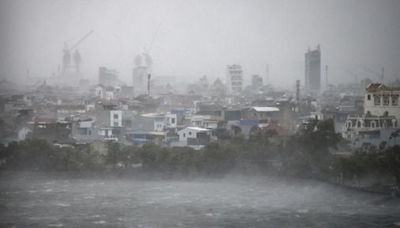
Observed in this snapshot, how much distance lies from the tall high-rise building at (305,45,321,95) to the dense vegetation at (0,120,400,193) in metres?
2.62

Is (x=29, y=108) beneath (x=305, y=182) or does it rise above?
above

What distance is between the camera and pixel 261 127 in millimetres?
9672

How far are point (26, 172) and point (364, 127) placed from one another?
4.80 m

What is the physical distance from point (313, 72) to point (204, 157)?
13.4 feet

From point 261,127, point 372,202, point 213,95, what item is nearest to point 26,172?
point 261,127

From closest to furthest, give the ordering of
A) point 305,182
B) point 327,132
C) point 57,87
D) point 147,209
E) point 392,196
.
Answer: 1. point 147,209
2. point 392,196
3. point 305,182
4. point 327,132
5. point 57,87

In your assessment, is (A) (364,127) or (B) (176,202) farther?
(A) (364,127)

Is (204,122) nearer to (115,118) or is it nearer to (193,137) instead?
(193,137)

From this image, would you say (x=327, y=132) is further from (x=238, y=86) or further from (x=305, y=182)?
(x=238, y=86)

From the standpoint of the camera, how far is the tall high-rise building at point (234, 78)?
44.7 feet

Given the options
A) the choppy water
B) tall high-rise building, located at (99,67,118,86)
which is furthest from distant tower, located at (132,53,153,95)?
the choppy water

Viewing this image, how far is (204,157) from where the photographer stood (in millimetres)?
8039

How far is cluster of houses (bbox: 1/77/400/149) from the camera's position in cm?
820

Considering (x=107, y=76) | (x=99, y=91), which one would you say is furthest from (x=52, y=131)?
(x=107, y=76)
